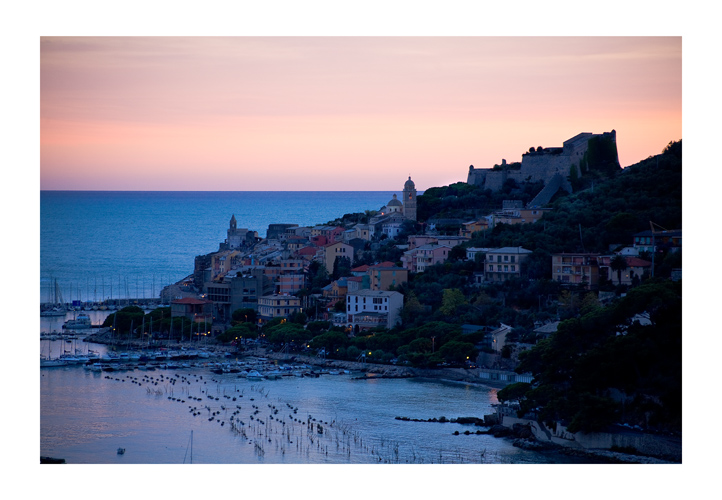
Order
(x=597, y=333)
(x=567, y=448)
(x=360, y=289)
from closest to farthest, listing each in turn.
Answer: (x=567, y=448), (x=597, y=333), (x=360, y=289)

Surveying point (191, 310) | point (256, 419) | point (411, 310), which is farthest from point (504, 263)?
point (256, 419)

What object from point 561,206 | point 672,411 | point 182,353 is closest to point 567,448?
point 672,411

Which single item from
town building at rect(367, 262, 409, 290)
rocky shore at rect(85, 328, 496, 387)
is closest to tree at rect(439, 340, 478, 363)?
rocky shore at rect(85, 328, 496, 387)

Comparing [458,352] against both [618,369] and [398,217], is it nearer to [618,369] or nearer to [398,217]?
[618,369]

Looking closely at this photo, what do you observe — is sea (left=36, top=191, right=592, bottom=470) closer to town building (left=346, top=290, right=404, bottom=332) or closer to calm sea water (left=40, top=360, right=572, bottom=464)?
calm sea water (left=40, top=360, right=572, bottom=464)

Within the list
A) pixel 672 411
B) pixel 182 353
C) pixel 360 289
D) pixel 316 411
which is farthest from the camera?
pixel 360 289

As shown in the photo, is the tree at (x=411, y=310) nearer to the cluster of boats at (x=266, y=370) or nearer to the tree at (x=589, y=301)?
the cluster of boats at (x=266, y=370)

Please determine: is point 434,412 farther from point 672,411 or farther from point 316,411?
point 672,411
